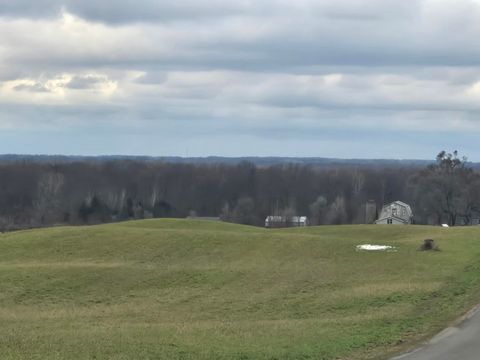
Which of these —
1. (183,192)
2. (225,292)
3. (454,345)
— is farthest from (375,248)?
(183,192)

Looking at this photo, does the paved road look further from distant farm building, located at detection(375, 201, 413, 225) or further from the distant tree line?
the distant tree line

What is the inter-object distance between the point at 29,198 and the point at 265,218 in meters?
39.8

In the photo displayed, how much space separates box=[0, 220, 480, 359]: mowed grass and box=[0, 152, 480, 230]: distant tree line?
63.2 metres

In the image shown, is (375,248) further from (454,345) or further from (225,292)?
(454,345)

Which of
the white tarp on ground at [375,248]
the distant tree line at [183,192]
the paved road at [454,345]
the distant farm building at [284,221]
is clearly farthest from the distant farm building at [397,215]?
the paved road at [454,345]

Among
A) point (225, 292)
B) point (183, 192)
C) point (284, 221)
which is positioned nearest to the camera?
point (225, 292)

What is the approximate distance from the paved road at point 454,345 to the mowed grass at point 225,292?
39 cm

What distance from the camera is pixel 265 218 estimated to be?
11562cm

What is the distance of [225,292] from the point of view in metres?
22.8

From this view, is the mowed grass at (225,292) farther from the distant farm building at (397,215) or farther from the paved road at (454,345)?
the distant farm building at (397,215)

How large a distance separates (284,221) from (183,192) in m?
30.8

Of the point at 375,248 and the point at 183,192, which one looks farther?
the point at 183,192

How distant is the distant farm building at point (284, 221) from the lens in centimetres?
10566

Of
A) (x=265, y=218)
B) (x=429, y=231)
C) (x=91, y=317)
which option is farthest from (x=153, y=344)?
(x=265, y=218)
